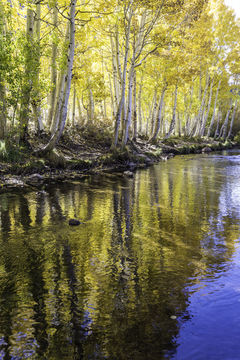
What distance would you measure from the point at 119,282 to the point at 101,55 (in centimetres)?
1901

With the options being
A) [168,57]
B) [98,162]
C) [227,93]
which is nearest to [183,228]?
[98,162]

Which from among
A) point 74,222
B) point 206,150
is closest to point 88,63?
point 206,150

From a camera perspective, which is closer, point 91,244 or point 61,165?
point 91,244

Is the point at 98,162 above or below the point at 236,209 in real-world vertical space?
above

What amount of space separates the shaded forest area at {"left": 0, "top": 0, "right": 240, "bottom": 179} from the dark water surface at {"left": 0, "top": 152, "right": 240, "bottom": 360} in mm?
5420

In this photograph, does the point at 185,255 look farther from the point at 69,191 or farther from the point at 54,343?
the point at 69,191

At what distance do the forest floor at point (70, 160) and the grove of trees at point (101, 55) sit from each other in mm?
734

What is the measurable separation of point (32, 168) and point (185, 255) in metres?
8.88

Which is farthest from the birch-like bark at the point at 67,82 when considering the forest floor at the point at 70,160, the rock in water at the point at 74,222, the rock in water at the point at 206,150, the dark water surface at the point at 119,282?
the rock in water at the point at 206,150

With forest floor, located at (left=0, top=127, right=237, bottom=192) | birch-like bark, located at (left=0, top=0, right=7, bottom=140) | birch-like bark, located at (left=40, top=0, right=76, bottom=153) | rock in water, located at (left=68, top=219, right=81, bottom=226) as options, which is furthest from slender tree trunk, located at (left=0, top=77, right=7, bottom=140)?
rock in water, located at (left=68, top=219, right=81, bottom=226)

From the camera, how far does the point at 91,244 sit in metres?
5.73

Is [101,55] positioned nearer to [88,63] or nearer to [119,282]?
[88,63]

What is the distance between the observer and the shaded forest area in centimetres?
1202

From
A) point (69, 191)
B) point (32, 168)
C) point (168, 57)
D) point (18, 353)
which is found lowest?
point (18, 353)
